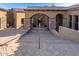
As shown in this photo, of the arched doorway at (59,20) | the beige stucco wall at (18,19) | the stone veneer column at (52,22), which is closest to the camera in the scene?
the stone veneer column at (52,22)

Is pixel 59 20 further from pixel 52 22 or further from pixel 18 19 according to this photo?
pixel 18 19

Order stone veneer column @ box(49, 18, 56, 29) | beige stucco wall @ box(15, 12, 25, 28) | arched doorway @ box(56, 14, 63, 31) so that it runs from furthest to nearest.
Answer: beige stucco wall @ box(15, 12, 25, 28)
arched doorway @ box(56, 14, 63, 31)
stone veneer column @ box(49, 18, 56, 29)

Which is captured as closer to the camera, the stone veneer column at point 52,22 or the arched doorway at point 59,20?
the stone veneer column at point 52,22

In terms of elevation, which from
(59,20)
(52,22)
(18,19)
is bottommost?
(52,22)

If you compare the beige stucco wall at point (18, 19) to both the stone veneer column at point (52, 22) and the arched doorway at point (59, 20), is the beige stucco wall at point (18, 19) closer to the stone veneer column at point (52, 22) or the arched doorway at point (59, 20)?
the arched doorway at point (59, 20)

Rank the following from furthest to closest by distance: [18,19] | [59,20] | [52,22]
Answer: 1. [18,19]
2. [59,20]
3. [52,22]

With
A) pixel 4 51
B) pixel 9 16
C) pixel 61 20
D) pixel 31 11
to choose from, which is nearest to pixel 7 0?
pixel 4 51

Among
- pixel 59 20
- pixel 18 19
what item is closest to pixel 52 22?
pixel 59 20

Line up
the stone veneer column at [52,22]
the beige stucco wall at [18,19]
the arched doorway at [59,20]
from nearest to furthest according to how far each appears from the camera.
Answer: the stone veneer column at [52,22] → the arched doorway at [59,20] → the beige stucco wall at [18,19]

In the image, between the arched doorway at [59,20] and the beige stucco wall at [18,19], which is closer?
the arched doorway at [59,20]

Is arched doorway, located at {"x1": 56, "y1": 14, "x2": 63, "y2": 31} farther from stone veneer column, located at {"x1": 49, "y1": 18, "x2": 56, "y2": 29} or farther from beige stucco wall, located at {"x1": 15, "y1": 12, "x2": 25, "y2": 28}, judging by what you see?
beige stucco wall, located at {"x1": 15, "y1": 12, "x2": 25, "y2": 28}

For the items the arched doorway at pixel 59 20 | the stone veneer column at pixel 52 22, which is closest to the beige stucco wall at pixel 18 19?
the arched doorway at pixel 59 20

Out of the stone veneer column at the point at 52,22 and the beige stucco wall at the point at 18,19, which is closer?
the stone veneer column at the point at 52,22

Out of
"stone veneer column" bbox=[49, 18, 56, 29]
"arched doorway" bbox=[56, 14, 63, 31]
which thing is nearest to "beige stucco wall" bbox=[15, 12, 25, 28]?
"arched doorway" bbox=[56, 14, 63, 31]
